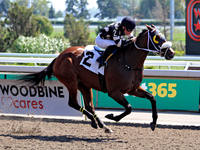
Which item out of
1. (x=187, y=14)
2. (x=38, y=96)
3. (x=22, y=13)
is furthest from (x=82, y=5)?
(x=38, y=96)

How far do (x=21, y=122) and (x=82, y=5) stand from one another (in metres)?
61.0

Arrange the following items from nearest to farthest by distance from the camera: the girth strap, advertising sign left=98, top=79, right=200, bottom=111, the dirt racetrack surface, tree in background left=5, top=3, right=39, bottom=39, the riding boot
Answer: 1. the dirt racetrack surface
2. the riding boot
3. the girth strap
4. advertising sign left=98, top=79, right=200, bottom=111
5. tree in background left=5, top=3, right=39, bottom=39

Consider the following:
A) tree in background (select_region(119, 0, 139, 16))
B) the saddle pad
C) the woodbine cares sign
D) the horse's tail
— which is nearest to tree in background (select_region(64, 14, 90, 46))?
tree in background (select_region(119, 0, 139, 16))

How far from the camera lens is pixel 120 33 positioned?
5.02 metres

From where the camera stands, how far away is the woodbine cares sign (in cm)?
655

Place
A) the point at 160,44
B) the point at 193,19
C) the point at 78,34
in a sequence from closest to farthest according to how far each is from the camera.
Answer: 1. the point at 160,44
2. the point at 193,19
3. the point at 78,34

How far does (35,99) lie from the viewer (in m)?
6.66

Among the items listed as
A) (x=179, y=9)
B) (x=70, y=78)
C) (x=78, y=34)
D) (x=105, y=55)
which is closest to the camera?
(x=105, y=55)

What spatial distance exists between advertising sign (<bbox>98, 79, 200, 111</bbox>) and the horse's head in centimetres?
292

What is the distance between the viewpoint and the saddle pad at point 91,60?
5246 millimetres

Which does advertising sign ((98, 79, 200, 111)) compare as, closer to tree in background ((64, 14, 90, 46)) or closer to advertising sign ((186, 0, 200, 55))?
advertising sign ((186, 0, 200, 55))

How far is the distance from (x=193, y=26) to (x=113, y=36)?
22.5 ft

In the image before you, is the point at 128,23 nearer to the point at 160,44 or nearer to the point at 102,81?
the point at 160,44

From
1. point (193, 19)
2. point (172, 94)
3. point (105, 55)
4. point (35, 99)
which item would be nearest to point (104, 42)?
point (105, 55)
